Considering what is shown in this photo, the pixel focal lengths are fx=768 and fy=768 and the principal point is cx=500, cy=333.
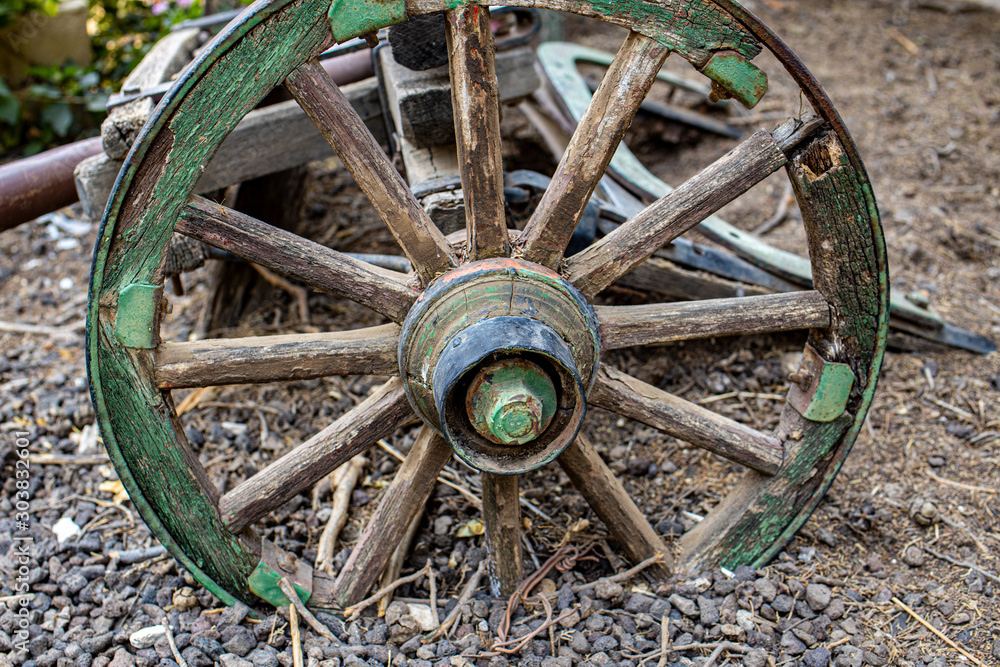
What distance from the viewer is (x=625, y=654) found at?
5.41ft

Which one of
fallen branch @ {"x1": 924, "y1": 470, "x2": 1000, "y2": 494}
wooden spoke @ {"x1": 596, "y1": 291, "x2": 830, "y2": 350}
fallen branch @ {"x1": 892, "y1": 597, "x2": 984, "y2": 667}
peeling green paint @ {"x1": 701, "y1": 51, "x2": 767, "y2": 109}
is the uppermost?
peeling green paint @ {"x1": 701, "y1": 51, "x2": 767, "y2": 109}

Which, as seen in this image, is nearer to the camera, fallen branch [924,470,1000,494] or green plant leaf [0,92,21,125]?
fallen branch [924,470,1000,494]

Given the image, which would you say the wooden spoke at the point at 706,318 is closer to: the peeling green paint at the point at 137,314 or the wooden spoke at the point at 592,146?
the wooden spoke at the point at 592,146

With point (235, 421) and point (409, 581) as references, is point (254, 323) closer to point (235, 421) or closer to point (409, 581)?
point (235, 421)

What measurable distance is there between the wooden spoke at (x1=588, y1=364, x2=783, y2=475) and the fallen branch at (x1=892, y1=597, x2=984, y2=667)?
1.40 feet

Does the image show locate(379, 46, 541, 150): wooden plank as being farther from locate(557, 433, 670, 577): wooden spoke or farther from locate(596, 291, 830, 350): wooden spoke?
locate(557, 433, 670, 577): wooden spoke

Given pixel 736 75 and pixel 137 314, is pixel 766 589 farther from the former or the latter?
pixel 137 314

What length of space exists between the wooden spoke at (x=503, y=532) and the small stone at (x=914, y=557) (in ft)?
3.18

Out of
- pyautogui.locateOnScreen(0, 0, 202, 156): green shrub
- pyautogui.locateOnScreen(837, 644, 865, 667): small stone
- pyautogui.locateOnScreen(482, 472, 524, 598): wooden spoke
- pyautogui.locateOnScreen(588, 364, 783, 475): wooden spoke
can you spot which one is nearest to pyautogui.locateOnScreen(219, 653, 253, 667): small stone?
pyautogui.locateOnScreen(482, 472, 524, 598): wooden spoke

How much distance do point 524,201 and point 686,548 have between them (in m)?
0.96

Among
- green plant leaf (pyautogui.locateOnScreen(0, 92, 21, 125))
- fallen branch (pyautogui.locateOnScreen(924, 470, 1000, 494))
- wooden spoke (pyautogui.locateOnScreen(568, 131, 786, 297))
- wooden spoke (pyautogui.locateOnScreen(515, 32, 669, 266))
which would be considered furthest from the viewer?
green plant leaf (pyautogui.locateOnScreen(0, 92, 21, 125))

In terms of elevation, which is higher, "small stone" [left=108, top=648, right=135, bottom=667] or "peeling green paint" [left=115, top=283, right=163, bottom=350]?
"peeling green paint" [left=115, top=283, right=163, bottom=350]

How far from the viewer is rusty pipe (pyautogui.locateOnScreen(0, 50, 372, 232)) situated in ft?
6.50

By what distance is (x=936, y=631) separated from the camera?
172 cm
